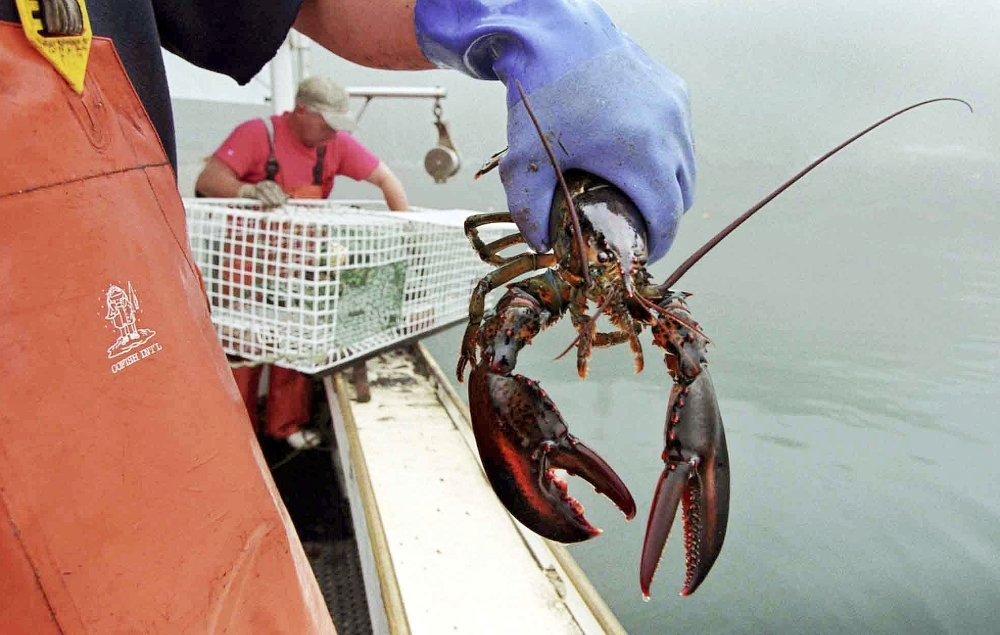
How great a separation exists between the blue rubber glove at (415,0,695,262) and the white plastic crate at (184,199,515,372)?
1444mm

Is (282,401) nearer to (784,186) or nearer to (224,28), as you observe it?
(224,28)

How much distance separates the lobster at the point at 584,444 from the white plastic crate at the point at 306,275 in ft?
4.68

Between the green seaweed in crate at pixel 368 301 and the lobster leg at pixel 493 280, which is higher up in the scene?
the lobster leg at pixel 493 280

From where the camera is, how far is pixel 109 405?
25.8 inches

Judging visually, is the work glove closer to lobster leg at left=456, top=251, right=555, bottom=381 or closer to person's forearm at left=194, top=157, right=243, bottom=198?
person's forearm at left=194, top=157, right=243, bottom=198

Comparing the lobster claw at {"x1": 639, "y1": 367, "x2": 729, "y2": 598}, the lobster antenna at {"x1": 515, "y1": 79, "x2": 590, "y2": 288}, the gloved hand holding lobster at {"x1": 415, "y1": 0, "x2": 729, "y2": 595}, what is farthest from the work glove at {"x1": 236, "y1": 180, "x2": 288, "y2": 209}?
the lobster claw at {"x1": 639, "y1": 367, "x2": 729, "y2": 598}

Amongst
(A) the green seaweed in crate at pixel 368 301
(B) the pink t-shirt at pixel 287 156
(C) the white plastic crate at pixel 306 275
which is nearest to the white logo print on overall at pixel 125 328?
(C) the white plastic crate at pixel 306 275

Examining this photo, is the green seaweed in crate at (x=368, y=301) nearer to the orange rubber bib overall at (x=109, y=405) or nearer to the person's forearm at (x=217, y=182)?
the person's forearm at (x=217, y=182)

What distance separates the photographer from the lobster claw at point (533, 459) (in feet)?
3.58

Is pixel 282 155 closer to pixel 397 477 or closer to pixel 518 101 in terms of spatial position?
pixel 397 477

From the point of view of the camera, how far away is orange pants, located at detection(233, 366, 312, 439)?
10.6 feet

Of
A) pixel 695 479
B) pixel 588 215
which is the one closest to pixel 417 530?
pixel 695 479

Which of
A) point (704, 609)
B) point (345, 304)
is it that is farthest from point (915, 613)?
point (345, 304)

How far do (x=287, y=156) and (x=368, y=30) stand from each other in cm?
270
